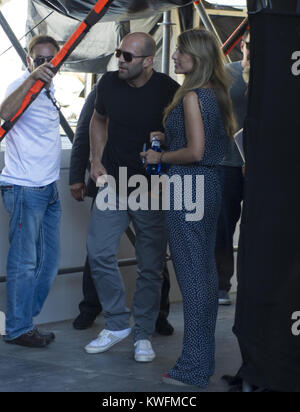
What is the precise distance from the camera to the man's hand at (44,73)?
4.93 metres

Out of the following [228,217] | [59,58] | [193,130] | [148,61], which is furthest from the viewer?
[228,217]

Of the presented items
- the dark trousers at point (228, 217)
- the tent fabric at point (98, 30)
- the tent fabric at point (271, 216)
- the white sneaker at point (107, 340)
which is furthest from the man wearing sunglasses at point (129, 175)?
the tent fabric at point (98, 30)

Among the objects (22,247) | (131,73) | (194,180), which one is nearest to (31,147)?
(22,247)

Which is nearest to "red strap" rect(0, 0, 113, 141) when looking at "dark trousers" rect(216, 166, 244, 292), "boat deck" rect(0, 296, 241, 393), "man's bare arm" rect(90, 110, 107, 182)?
"man's bare arm" rect(90, 110, 107, 182)

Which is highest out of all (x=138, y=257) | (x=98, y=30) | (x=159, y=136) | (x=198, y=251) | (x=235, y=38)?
(x=98, y=30)

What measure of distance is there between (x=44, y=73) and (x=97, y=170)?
0.63 metres

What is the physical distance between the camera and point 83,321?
5.74 metres

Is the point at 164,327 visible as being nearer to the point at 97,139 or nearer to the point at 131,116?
the point at 97,139

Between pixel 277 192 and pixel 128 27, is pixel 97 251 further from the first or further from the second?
pixel 128 27

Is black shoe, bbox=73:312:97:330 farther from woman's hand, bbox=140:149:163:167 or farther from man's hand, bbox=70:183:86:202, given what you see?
woman's hand, bbox=140:149:163:167

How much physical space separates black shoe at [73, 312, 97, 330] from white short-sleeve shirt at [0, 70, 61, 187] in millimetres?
1045

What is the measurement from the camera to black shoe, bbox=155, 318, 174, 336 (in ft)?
18.4

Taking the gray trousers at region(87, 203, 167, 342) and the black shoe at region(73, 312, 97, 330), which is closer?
the gray trousers at region(87, 203, 167, 342)
